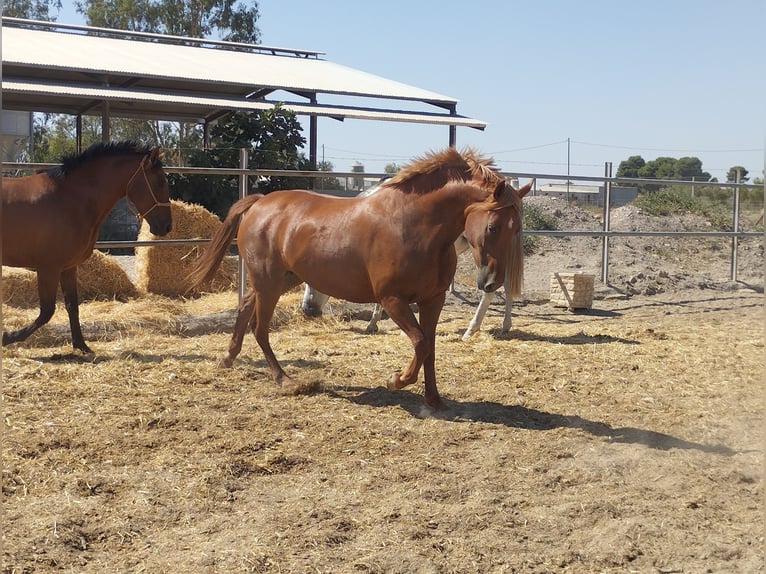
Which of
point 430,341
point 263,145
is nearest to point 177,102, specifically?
point 263,145

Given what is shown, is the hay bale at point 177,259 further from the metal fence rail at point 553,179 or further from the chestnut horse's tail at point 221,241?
the chestnut horse's tail at point 221,241

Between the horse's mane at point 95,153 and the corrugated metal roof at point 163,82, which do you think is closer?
the horse's mane at point 95,153

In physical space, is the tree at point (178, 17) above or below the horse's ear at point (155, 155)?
above

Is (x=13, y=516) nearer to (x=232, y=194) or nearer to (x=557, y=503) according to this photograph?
(x=557, y=503)

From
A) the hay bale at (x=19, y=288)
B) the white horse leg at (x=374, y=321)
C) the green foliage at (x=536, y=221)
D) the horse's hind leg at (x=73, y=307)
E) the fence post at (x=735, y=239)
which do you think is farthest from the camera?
the green foliage at (x=536, y=221)

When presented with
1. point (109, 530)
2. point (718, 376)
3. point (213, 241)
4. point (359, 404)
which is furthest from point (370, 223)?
point (718, 376)

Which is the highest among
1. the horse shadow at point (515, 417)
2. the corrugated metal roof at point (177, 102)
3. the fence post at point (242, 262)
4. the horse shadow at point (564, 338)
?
the corrugated metal roof at point (177, 102)

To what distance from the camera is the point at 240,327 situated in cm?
591

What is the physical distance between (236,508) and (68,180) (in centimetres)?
426

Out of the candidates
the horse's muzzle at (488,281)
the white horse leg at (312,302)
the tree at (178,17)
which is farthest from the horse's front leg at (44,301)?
the tree at (178,17)

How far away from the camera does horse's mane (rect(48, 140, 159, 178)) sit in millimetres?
6441

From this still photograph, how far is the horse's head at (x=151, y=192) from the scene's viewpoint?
21.5 feet

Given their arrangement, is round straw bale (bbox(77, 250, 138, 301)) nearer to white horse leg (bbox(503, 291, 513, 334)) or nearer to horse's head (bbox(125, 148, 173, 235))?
horse's head (bbox(125, 148, 173, 235))

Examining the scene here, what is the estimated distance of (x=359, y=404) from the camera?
16.4ft
